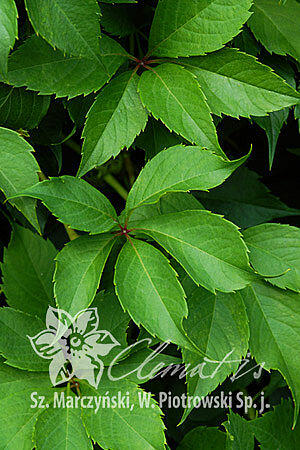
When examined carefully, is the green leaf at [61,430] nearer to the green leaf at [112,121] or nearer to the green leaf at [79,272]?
the green leaf at [79,272]

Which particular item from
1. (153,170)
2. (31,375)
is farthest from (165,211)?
(31,375)

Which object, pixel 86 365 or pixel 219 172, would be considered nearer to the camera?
pixel 219 172

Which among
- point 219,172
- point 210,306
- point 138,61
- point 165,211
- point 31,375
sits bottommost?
point 31,375

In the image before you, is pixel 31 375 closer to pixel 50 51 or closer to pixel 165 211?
pixel 165 211

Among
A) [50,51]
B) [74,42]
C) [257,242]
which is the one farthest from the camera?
[257,242]

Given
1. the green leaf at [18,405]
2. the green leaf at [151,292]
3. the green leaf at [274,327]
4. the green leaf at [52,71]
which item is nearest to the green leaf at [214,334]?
the green leaf at [274,327]

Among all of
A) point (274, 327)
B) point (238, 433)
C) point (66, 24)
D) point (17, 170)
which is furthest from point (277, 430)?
point (66, 24)

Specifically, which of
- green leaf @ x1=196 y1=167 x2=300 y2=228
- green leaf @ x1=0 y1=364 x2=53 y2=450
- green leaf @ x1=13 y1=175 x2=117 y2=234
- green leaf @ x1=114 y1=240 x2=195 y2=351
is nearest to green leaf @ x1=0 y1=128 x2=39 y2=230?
green leaf @ x1=13 y1=175 x2=117 y2=234
